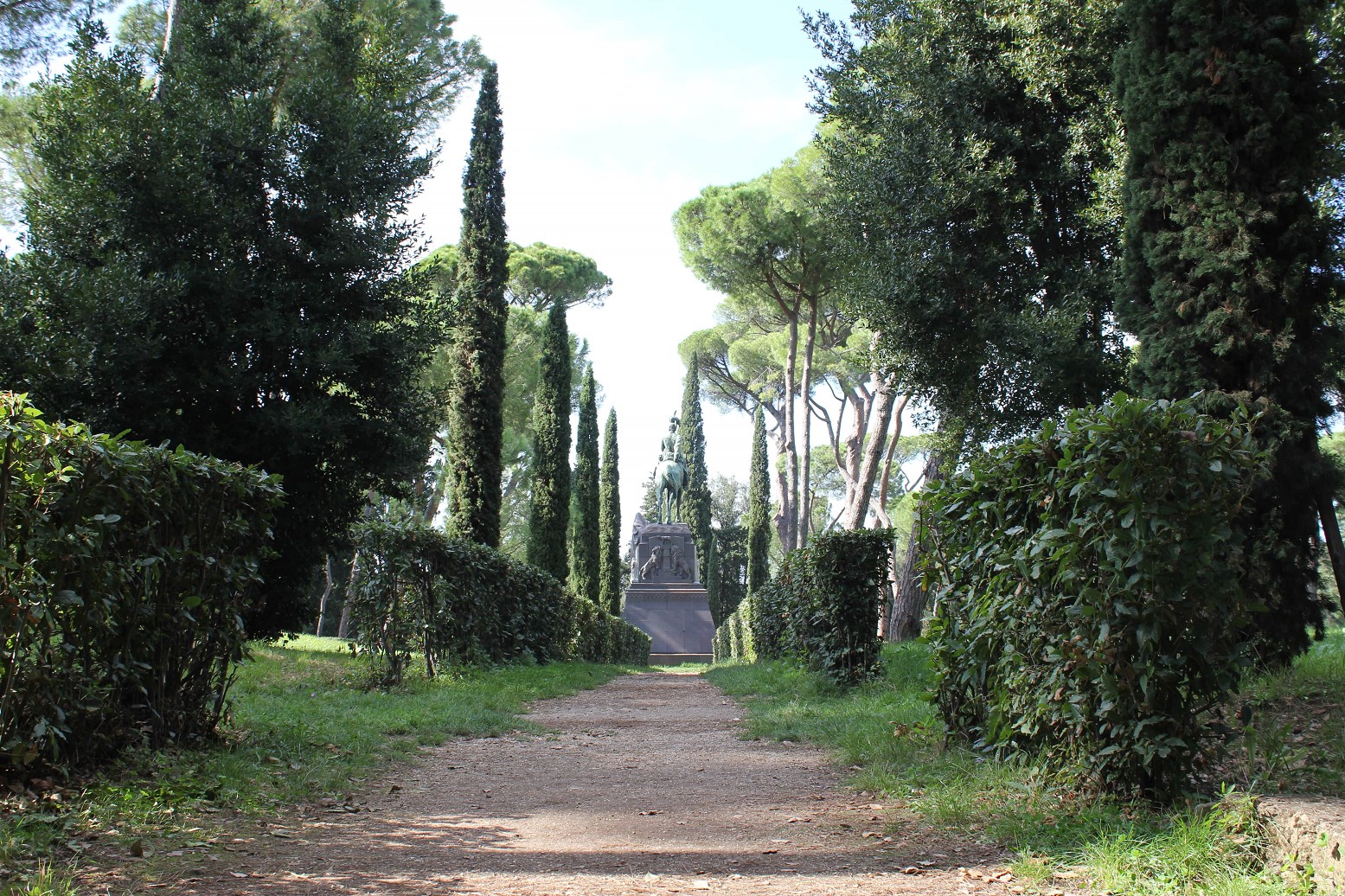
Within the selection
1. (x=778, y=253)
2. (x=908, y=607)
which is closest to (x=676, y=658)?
(x=778, y=253)

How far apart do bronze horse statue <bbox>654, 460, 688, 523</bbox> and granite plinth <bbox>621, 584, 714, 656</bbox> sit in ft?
9.83

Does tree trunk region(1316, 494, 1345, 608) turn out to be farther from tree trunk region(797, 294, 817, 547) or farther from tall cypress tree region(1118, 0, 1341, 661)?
tree trunk region(797, 294, 817, 547)

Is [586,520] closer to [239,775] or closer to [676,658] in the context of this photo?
[676,658]

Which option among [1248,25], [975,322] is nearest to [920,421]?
[975,322]

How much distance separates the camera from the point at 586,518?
28.0m

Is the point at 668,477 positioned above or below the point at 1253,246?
above

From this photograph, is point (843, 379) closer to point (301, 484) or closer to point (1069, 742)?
point (301, 484)

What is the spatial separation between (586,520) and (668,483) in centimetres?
538

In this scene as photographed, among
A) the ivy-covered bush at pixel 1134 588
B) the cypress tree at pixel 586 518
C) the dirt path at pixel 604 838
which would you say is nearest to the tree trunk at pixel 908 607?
the dirt path at pixel 604 838

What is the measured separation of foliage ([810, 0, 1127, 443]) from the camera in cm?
1023

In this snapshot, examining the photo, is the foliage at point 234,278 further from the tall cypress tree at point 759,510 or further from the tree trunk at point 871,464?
the tall cypress tree at point 759,510

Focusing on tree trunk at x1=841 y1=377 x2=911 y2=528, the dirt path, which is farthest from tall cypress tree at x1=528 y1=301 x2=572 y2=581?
the dirt path

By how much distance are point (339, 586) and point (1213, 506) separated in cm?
3088

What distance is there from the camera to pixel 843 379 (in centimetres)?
2998
